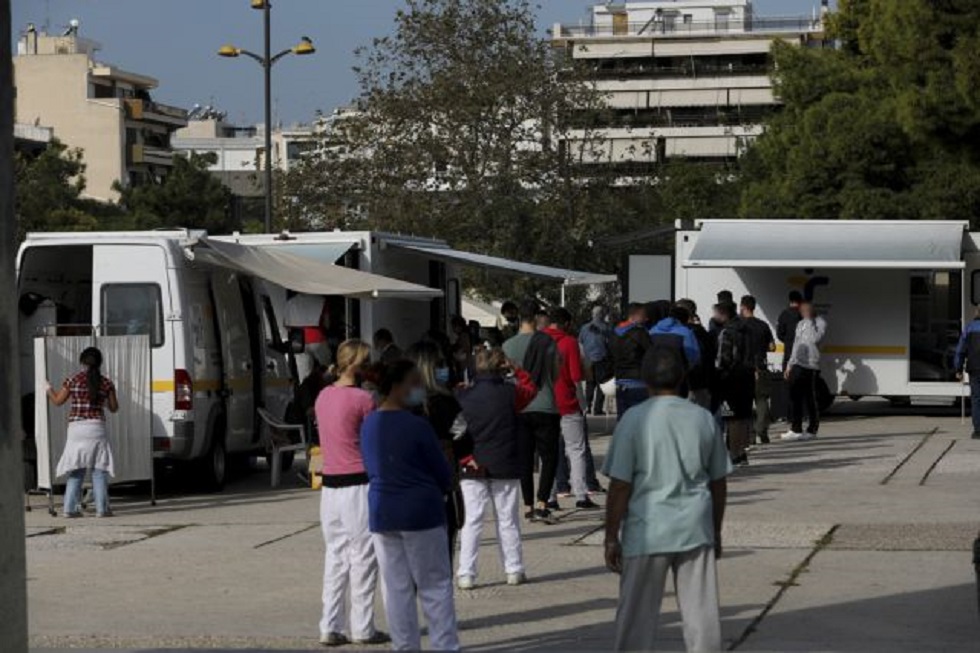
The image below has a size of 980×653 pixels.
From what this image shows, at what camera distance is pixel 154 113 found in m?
119

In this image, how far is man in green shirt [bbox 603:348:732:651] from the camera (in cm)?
801

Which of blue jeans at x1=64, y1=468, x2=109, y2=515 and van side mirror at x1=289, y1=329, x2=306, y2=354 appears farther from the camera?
van side mirror at x1=289, y1=329, x2=306, y2=354

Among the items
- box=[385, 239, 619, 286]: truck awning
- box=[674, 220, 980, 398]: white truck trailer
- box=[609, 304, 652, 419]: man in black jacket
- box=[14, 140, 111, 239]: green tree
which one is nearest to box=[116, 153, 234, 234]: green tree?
box=[14, 140, 111, 239]: green tree

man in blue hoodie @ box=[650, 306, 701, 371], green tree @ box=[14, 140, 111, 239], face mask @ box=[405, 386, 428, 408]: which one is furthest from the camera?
green tree @ box=[14, 140, 111, 239]

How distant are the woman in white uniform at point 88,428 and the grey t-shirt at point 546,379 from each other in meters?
4.16

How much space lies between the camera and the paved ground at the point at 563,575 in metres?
10.7

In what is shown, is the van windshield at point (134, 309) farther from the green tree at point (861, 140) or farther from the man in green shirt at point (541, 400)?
the green tree at point (861, 140)

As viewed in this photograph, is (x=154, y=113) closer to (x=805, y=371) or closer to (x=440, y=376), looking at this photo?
(x=805, y=371)

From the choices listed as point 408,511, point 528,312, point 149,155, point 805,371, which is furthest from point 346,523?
point 149,155

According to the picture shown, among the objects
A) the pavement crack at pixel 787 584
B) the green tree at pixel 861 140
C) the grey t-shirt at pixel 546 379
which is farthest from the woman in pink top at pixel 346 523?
the green tree at pixel 861 140

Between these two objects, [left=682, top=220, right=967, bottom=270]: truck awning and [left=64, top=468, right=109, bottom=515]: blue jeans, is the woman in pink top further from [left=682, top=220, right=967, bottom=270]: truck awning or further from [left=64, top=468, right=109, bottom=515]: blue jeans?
[left=682, top=220, right=967, bottom=270]: truck awning

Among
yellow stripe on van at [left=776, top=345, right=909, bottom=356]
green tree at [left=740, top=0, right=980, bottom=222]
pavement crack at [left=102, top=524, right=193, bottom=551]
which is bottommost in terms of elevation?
pavement crack at [left=102, top=524, right=193, bottom=551]

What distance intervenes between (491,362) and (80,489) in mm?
6318

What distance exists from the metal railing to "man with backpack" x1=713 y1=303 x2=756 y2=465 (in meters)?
108
